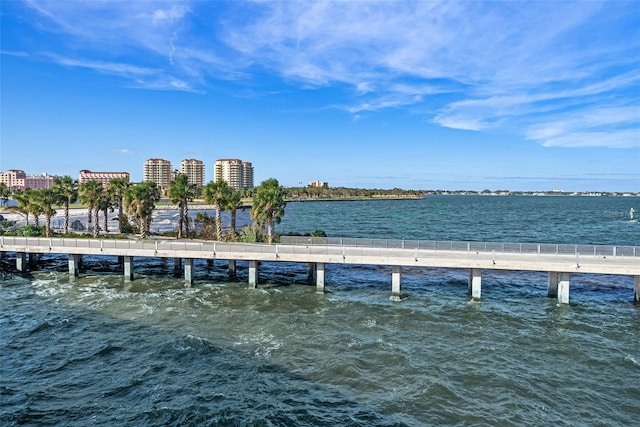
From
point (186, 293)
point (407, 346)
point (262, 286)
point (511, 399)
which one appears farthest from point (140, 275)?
point (511, 399)

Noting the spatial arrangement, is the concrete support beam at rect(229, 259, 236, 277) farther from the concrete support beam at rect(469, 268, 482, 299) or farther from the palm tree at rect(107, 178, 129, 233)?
the palm tree at rect(107, 178, 129, 233)

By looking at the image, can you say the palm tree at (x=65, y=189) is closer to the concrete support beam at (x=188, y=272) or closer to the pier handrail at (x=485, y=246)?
the concrete support beam at (x=188, y=272)

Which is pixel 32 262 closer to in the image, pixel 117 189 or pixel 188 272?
pixel 117 189

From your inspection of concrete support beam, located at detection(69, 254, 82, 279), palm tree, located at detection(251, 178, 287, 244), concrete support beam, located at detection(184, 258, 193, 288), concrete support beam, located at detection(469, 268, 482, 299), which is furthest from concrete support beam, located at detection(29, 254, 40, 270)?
concrete support beam, located at detection(469, 268, 482, 299)

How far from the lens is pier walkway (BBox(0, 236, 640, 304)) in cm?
3233

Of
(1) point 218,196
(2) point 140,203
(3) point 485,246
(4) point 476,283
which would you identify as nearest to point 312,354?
(4) point 476,283

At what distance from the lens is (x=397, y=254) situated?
35.1 metres

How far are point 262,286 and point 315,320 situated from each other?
1025cm

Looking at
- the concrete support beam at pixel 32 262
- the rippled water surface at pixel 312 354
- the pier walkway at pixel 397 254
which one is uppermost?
the pier walkway at pixel 397 254

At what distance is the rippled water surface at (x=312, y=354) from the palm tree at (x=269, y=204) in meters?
7.40

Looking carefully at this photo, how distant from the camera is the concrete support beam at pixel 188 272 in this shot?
125 ft

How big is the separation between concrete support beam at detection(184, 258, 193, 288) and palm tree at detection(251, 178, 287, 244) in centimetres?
835

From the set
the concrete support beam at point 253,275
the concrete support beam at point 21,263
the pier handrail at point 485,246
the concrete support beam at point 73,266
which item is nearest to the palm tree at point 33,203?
the concrete support beam at point 21,263

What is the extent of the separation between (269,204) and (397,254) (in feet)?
48.0
